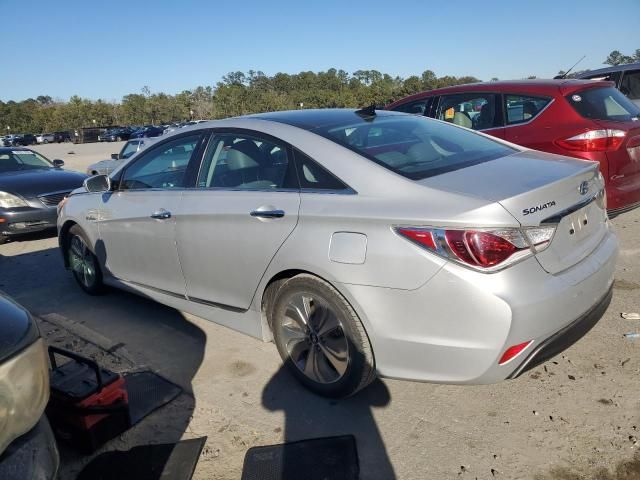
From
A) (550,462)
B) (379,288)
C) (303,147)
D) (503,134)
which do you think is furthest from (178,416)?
(503,134)

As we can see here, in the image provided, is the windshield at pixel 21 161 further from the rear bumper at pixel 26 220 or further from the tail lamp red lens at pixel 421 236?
the tail lamp red lens at pixel 421 236

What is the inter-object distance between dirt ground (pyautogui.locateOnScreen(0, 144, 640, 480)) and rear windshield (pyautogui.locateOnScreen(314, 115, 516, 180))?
4.32ft

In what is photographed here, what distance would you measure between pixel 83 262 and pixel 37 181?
12.2 feet

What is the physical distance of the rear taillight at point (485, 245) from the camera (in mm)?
2320

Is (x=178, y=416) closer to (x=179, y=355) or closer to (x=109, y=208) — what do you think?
(x=179, y=355)

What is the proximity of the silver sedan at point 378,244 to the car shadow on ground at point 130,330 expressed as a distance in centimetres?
35

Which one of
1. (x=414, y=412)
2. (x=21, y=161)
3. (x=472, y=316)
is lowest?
(x=414, y=412)

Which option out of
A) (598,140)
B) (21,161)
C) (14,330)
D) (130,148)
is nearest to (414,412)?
(14,330)

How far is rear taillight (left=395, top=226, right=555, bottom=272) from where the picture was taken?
7.61 ft

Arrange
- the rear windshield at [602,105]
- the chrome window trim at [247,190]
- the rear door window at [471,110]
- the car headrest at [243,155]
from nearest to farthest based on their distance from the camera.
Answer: the chrome window trim at [247,190], the car headrest at [243,155], the rear windshield at [602,105], the rear door window at [471,110]

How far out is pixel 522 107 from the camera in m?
5.68

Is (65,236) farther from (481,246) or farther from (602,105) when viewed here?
(602,105)

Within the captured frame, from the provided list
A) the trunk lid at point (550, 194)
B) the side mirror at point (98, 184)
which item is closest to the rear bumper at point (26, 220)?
the side mirror at point (98, 184)

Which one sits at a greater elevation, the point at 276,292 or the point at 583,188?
the point at 583,188
